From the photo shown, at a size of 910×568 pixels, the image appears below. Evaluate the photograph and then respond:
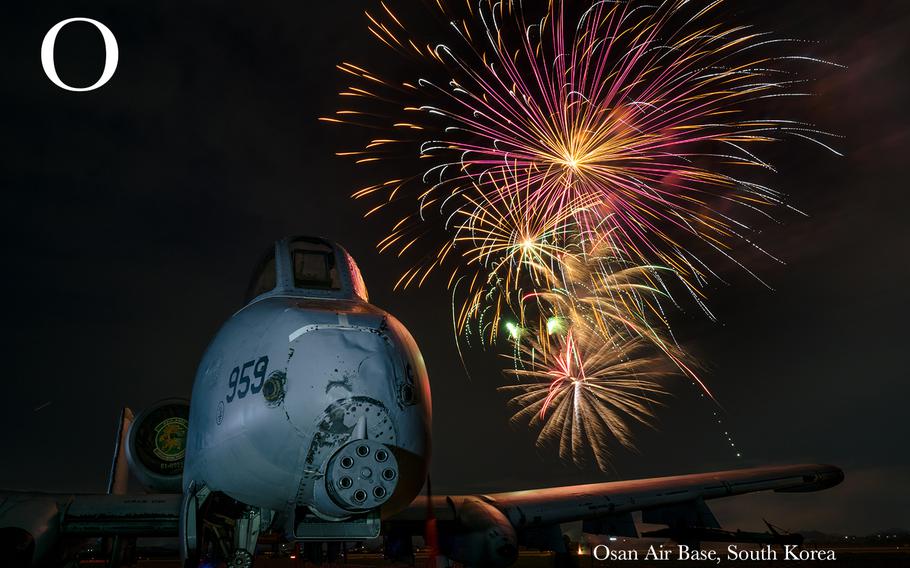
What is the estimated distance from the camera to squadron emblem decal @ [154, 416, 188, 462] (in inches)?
473

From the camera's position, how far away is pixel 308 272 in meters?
9.16

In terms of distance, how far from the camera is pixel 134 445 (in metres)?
11.9

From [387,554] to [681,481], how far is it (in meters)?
7.92

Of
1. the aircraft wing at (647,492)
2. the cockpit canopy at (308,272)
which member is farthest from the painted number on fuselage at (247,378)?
the aircraft wing at (647,492)

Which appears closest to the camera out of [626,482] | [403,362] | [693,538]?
[403,362]

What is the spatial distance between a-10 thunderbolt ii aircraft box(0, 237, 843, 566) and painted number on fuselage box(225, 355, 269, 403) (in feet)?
0.07

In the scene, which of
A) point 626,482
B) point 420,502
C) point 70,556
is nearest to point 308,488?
point 420,502

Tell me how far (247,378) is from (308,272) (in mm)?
2386

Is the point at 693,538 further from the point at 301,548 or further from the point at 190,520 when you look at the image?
the point at 190,520

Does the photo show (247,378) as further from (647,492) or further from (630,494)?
(647,492)

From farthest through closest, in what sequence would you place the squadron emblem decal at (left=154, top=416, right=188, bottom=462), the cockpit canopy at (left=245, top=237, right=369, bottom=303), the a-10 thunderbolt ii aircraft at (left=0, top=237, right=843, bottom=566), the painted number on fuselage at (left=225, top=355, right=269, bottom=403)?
the squadron emblem decal at (left=154, top=416, right=188, bottom=462) → the cockpit canopy at (left=245, top=237, right=369, bottom=303) → the painted number on fuselage at (left=225, top=355, right=269, bottom=403) → the a-10 thunderbolt ii aircraft at (left=0, top=237, right=843, bottom=566)

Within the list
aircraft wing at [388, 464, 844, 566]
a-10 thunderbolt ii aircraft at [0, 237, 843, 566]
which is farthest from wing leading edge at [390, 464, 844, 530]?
a-10 thunderbolt ii aircraft at [0, 237, 843, 566]

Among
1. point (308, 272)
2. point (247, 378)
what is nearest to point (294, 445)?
point (247, 378)

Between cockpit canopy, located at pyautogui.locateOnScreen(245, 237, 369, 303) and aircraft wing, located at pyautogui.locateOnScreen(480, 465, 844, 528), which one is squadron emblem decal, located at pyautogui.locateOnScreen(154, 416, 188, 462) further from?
aircraft wing, located at pyautogui.locateOnScreen(480, 465, 844, 528)
